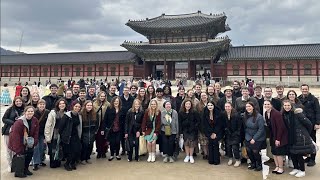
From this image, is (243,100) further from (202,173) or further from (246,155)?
(202,173)

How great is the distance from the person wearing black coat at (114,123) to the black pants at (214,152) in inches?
94.0

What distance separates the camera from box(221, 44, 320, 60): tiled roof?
101 feet

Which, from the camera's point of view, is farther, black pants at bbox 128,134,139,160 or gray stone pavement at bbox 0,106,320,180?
black pants at bbox 128,134,139,160

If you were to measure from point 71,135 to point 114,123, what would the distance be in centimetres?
115

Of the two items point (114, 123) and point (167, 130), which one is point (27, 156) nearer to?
point (114, 123)

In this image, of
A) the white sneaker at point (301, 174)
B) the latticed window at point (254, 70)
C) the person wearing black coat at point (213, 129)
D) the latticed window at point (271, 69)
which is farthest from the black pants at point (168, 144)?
the latticed window at point (271, 69)

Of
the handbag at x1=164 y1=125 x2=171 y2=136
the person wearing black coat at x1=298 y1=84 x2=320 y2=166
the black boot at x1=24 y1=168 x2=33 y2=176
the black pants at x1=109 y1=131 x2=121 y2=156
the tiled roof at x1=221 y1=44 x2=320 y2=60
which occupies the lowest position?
the black boot at x1=24 y1=168 x2=33 y2=176

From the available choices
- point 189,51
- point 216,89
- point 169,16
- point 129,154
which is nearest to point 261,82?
point 189,51

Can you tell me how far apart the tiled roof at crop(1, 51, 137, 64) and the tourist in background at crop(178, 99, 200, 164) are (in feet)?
96.9

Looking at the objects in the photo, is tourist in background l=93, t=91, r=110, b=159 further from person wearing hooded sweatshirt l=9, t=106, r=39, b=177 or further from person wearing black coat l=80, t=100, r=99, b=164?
person wearing hooded sweatshirt l=9, t=106, r=39, b=177

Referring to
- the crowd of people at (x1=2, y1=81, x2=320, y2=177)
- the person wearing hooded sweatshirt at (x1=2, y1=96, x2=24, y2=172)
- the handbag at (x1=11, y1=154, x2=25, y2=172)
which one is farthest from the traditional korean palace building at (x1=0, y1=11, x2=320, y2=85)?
the handbag at (x1=11, y1=154, x2=25, y2=172)

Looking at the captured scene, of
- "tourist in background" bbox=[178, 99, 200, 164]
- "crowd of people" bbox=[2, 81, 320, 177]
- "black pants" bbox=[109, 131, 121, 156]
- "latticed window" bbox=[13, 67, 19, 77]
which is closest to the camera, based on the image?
"crowd of people" bbox=[2, 81, 320, 177]

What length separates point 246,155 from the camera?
6.46 meters

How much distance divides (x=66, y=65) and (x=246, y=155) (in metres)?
36.4
